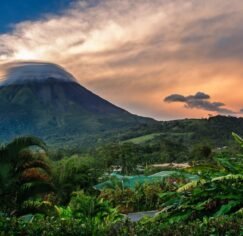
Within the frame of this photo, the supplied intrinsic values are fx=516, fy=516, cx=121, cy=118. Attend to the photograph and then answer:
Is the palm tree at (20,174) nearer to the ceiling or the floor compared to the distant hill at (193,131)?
nearer to the floor

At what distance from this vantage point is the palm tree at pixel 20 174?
10.1 meters

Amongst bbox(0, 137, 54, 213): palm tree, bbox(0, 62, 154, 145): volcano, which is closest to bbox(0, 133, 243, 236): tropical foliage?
bbox(0, 137, 54, 213): palm tree

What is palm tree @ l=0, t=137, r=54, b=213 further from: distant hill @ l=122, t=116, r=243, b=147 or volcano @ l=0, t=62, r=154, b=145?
volcano @ l=0, t=62, r=154, b=145

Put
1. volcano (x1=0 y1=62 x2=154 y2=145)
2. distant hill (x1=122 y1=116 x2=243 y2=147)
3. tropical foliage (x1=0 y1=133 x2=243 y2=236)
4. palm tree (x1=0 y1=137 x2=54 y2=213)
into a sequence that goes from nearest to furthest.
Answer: tropical foliage (x1=0 y1=133 x2=243 y2=236) < palm tree (x1=0 y1=137 x2=54 y2=213) < distant hill (x1=122 y1=116 x2=243 y2=147) < volcano (x1=0 y1=62 x2=154 y2=145)

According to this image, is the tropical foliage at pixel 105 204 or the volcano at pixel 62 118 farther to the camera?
the volcano at pixel 62 118

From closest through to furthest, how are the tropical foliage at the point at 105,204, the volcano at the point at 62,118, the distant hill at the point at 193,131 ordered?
the tropical foliage at the point at 105,204 → the distant hill at the point at 193,131 → the volcano at the point at 62,118

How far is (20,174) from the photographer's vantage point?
410 inches

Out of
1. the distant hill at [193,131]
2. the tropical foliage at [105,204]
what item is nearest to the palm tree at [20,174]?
the tropical foliage at [105,204]

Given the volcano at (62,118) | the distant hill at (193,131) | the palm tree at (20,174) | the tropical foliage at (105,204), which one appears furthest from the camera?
the volcano at (62,118)

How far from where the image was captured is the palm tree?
10141mm

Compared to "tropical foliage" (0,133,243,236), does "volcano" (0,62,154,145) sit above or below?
above

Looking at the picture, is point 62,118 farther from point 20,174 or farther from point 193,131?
point 20,174

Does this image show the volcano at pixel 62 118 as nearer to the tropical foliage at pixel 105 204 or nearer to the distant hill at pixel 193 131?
the distant hill at pixel 193 131

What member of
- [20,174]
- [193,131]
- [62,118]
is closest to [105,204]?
[20,174]
